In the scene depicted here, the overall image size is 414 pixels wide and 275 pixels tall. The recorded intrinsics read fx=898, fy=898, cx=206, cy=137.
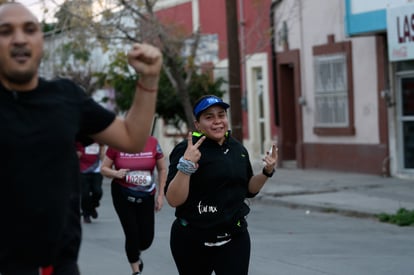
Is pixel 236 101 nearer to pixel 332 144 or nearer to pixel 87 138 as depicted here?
pixel 332 144

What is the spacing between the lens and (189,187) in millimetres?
6125

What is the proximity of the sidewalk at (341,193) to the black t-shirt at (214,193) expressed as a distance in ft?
27.2

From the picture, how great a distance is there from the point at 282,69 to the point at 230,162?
58.1 ft

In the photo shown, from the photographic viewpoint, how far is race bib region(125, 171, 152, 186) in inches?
360

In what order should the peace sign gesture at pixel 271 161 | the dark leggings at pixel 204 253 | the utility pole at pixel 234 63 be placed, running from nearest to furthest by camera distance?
the dark leggings at pixel 204 253, the peace sign gesture at pixel 271 161, the utility pole at pixel 234 63

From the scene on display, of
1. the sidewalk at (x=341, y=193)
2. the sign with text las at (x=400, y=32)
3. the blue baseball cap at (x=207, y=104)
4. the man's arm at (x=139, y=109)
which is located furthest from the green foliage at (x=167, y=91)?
the man's arm at (x=139, y=109)

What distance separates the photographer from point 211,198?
20.0 ft

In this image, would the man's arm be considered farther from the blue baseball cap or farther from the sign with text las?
the sign with text las

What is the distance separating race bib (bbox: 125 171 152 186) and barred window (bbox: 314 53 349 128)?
12.1 metres

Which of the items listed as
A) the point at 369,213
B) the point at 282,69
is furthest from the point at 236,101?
the point at 282,69

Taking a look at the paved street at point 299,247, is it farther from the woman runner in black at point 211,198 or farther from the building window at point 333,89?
the building window at point 333,89

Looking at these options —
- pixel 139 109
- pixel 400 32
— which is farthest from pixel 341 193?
pixel 139 109

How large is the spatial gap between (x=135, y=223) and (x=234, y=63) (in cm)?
921

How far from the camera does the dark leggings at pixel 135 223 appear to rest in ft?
29.1
